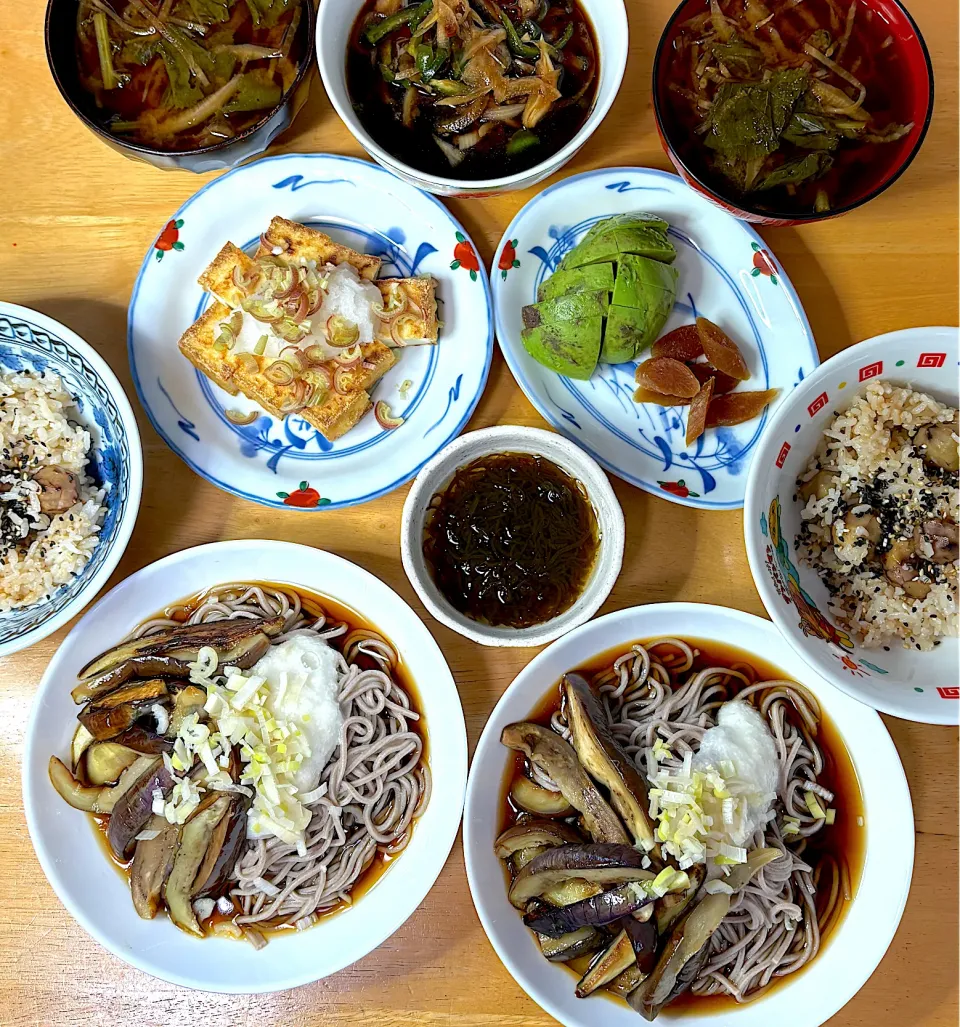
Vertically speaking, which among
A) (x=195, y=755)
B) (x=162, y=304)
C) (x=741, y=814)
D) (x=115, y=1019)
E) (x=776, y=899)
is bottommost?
(x=115, y=1019)

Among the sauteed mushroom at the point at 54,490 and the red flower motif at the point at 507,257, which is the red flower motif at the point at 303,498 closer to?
the sauteed mushroom at the point at 54,490

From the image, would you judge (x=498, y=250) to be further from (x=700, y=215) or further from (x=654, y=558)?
(x=654, y=558)

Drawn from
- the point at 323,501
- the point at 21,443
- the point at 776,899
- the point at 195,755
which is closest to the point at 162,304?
the point at 21,443

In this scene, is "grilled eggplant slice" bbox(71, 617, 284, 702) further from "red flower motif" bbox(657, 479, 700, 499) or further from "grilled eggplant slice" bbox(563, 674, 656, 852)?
"red flower motif" bbox(657, 479, 700, 499)

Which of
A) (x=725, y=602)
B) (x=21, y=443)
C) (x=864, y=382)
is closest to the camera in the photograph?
(x=864, y=382)

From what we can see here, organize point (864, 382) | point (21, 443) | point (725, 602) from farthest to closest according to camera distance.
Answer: point (725, 602) → point (21, 443) → point (864, 382)

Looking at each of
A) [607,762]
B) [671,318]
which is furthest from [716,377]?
[607,762]

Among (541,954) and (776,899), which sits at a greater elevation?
(776,899)

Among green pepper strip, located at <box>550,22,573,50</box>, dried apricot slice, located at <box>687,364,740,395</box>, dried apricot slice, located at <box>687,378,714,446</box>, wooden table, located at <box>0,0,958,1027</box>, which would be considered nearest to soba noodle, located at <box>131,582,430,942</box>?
wooden table, located at <box>0,0,958,1027</box>
